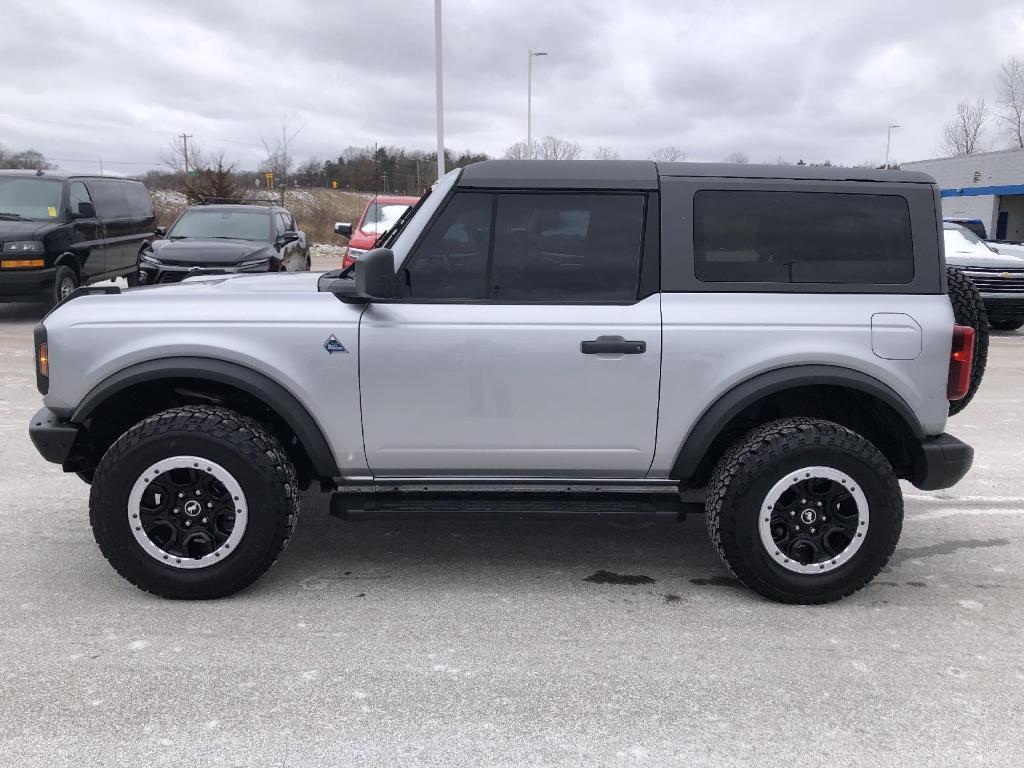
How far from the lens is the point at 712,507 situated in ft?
11.6

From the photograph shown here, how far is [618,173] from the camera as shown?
3600 mm

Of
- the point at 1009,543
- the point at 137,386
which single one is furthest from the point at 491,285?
the point at 1009,543

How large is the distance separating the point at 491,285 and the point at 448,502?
0.95m

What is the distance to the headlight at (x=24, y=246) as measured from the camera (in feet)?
34.1

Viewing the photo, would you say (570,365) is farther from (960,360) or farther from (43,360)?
(43,360)

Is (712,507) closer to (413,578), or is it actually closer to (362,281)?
(413,578)

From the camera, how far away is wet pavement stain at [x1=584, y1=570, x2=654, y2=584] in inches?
150

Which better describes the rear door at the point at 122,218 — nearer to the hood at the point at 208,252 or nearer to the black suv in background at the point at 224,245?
the black suv in background at the point at 224,245

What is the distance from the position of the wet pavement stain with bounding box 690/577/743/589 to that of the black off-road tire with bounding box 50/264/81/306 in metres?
9.51

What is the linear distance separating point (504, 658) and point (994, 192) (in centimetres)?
4431

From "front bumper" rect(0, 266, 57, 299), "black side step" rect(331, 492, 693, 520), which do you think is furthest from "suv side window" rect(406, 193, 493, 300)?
"front bumper" rect(0, 266, 57, 299)

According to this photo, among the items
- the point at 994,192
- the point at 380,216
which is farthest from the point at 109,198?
the point at 994,192

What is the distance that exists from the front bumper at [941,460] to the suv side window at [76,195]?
37.2 feet

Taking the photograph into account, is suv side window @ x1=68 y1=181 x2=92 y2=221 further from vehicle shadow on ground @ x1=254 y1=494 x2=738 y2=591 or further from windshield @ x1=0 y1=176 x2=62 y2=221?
vehicle shadow on ground @ x1=254 y1=494 x2=738 y2=591
